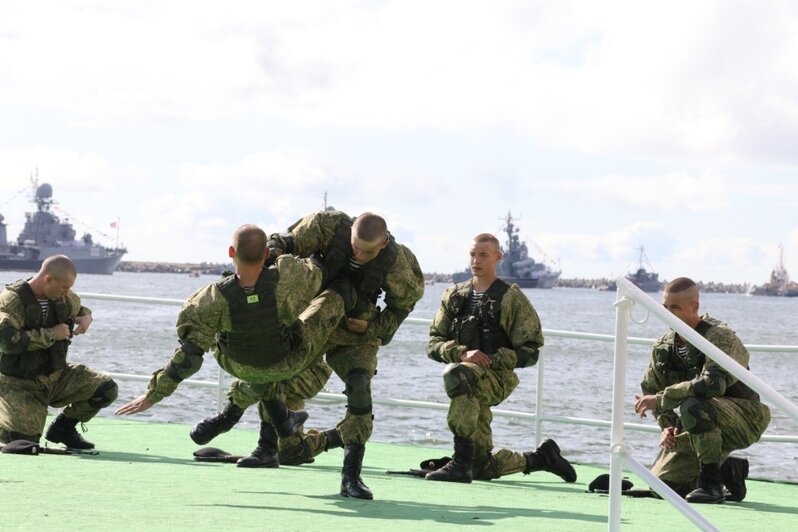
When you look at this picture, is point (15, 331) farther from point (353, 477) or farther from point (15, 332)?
point (353, 477)

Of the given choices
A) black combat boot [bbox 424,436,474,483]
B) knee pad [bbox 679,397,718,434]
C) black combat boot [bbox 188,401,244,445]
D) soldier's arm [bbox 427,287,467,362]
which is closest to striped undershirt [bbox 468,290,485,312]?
soldier's arm [bbox 427,287,467,362]

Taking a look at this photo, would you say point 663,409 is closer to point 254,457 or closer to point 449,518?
point 449,518

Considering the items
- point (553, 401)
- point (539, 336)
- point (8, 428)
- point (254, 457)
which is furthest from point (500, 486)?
point (553, 401)

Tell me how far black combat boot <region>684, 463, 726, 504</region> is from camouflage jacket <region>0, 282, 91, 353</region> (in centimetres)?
419

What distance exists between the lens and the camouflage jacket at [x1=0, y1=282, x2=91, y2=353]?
9055mm

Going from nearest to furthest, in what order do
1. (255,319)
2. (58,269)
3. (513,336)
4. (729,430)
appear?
(255,319)
(729,430)
(513,336)
(58,269)

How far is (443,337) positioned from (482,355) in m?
0.43

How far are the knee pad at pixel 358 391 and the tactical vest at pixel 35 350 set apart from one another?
2.40 m

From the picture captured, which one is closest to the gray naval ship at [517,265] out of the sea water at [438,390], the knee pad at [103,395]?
the sea water at [438,390]

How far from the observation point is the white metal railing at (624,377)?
4859mm

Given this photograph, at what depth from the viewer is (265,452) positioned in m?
8.88

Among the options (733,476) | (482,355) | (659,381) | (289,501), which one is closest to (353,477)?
(289,501)

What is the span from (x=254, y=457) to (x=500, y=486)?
154cm

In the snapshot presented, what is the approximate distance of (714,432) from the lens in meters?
8.20
